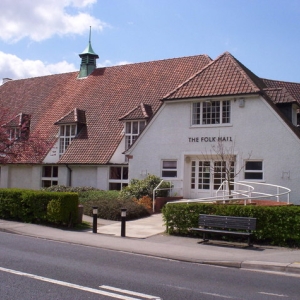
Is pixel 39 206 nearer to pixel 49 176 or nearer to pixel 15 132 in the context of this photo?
pixel 49 176

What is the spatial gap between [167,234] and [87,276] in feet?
22.8

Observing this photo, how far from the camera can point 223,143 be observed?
74.8ft

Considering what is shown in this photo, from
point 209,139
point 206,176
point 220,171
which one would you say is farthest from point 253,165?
point 206,176

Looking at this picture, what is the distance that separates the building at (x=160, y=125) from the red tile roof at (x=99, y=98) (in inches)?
3.0

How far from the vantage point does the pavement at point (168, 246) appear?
11.5m

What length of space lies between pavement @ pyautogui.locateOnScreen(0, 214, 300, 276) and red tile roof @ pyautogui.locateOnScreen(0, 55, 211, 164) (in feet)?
32.7

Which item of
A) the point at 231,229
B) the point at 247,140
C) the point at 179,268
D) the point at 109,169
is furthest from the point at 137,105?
the point at 179,268

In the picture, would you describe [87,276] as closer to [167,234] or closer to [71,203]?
[167,234]

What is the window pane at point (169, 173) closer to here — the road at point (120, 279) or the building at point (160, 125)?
the building at point (160, 125)

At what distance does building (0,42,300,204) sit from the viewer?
22.0 meters

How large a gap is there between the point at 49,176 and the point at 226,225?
18206 millimetres

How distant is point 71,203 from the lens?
17.5 m

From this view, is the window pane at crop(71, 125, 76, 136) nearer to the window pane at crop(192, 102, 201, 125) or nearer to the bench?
the window pane at crop(192, 102, 201, 125)

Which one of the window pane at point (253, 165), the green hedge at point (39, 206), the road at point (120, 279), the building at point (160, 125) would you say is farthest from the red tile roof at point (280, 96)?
the road at point (120, 279)
